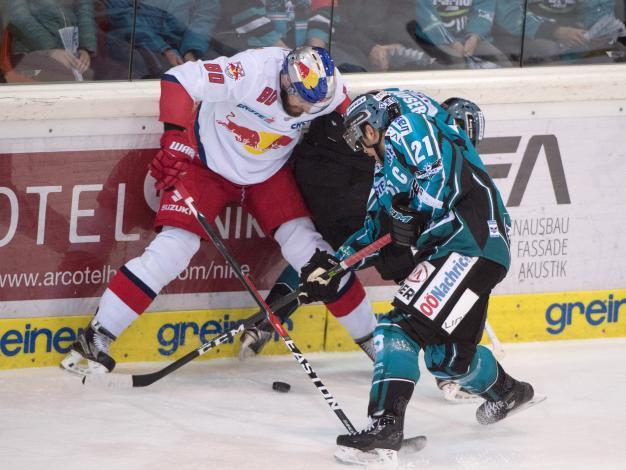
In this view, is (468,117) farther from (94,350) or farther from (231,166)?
(94,350)

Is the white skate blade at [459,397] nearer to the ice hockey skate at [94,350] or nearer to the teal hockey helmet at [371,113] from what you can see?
the teal hockey helmet at [371,113]

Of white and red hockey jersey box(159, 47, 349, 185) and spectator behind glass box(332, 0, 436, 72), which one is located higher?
spectator behind glass box(332, 0, 436, 72)

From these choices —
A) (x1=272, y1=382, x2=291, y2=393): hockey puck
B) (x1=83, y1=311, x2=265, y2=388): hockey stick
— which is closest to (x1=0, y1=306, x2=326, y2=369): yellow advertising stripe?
(x1=83, y1=311, x2=265, y2=388): hockey stick

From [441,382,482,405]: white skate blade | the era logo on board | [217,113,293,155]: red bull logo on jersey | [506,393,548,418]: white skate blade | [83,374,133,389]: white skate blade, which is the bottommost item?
[83,374,133,389]: white skate blade

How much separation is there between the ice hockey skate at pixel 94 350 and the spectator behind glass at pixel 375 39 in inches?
55.3

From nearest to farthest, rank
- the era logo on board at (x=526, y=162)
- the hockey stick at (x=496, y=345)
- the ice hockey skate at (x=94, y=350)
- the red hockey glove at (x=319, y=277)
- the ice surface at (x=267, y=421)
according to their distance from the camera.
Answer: the ice surface at (x=267, y=421)
the red hockey glove at (x=319, y=277)
the ice hockey skate at (x=94, y=350)
the hockey stick at (x=496, y=345)
the era logo on board at (x=526, y=162)

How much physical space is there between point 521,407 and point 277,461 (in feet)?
2.97

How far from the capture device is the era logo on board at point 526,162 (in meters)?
5.02

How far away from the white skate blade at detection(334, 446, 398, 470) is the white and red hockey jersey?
3.94ft

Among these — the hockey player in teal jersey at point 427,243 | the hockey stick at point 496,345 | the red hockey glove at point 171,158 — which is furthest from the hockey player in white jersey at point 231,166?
the hockey stick at point 496,345

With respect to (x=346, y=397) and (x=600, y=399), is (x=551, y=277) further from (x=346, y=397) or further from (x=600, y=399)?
(x=346, y=397)

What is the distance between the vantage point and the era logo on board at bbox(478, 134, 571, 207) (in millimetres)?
5020

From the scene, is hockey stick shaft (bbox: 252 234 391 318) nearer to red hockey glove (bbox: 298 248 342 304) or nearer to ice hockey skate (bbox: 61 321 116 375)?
red hockey glove (bbox: 298 248 342 304)

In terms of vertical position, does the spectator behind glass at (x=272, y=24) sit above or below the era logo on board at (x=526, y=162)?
above
